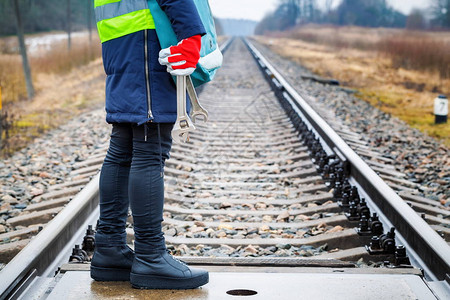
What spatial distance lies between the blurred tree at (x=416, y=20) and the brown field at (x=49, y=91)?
524 inches

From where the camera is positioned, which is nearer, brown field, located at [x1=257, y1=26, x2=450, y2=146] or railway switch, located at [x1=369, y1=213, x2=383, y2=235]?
railway switch, located at [x1=369, y1=213, x2=383, y2=235]

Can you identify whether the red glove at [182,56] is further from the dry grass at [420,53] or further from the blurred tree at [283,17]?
the blurred tree at [283,17]

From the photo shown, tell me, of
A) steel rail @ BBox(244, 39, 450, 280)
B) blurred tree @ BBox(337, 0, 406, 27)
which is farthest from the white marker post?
blurred tree @ BBox(337, 0, 406, 27)

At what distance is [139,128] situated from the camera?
2.32m

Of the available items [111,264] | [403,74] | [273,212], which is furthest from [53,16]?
[111,264]

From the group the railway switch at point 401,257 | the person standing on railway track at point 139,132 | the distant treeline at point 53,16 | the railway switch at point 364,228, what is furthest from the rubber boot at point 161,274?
the distant treeline at point 53,16

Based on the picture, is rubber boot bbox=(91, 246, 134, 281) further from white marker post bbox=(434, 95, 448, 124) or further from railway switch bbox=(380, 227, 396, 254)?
white marker post bbox=(434, 95, 448, 124)

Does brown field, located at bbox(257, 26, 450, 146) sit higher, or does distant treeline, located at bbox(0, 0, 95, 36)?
distant treeline, located at bbox(0, 0, 95, 36)

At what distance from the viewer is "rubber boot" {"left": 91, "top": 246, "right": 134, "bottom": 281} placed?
8.15ft

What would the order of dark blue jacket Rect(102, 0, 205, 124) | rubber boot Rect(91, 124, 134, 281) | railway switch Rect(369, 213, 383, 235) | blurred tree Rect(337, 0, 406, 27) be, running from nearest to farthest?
dark blue jacket Rect(102, 0, 205, 124) → rubber boot Rect(91, 124, 134, 281) → railway switch Rect(369, 213, 383, 235) → blurred tree Rect(337, 0, 406, 27)

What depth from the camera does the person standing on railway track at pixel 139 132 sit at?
219 cm

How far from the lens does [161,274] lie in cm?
241

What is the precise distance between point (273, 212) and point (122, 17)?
2.09 meters

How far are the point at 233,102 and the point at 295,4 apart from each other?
77.4 m
